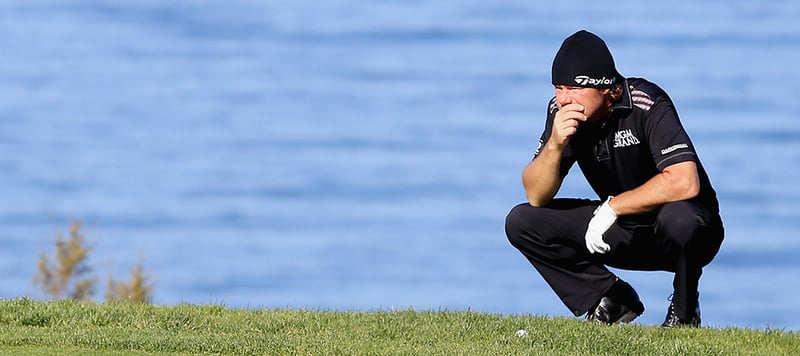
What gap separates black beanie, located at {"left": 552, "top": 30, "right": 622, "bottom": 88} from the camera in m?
7.97

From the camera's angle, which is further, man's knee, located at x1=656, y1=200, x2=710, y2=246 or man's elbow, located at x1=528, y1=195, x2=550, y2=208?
man's elbow, located at x1=528, y1=195, x2=550, y2=208

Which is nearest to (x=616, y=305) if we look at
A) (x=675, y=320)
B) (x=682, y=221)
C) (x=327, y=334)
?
(x=675, y=320)

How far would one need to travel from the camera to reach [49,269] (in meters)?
33.4

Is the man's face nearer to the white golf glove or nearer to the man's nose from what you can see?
the man's nose

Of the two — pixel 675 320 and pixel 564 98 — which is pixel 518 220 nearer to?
pixel 564 98

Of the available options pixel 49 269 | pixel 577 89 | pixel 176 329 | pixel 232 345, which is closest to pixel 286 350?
pixel 232 345

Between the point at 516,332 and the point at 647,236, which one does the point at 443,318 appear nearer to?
the point at 516,332

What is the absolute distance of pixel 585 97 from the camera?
26.3ft

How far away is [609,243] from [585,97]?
0.88 m

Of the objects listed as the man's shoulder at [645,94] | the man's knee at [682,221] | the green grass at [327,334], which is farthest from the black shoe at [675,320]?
the man's shoulder at [645,94]

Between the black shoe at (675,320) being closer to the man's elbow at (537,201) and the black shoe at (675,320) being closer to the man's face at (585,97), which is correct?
the man's elbow at (537,201)

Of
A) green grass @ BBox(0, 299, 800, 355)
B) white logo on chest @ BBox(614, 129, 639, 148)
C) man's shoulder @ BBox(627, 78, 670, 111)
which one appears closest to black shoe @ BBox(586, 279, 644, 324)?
green grass @ BBox(0, 299, 800, 355)

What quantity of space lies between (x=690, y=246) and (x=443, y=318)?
1.38m

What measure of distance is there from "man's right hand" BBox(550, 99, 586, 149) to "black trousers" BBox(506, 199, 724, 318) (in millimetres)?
651
